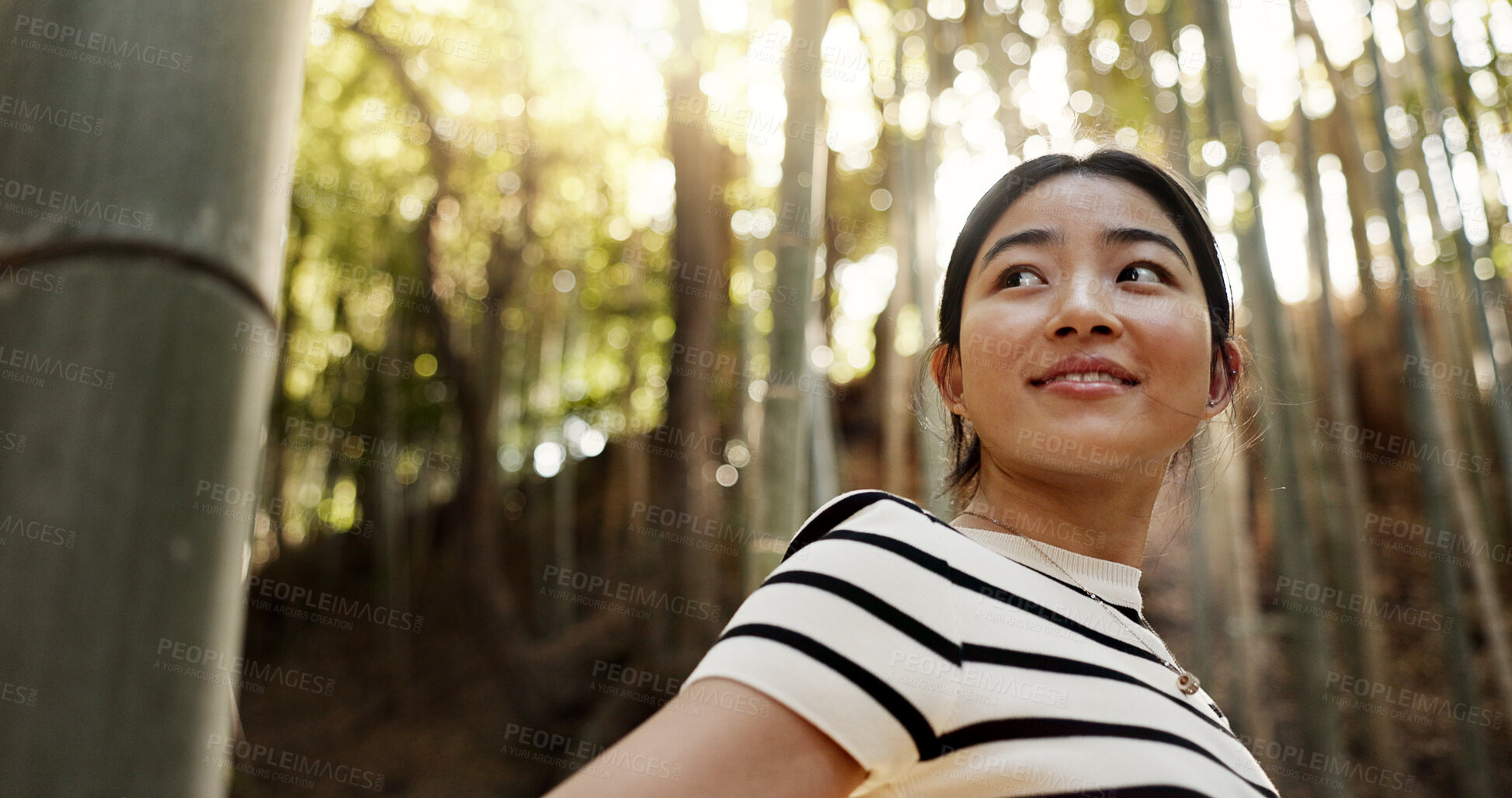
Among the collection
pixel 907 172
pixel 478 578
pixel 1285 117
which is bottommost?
pixel 478 578

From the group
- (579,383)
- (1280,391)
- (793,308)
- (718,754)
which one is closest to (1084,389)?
(718,754)

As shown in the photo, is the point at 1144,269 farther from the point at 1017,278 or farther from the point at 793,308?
the point at 793,308

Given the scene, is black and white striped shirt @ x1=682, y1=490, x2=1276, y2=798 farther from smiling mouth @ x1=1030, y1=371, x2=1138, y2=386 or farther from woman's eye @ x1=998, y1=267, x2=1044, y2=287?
woman's eye @ x1=998, y1=267, x2=1044, y2=287

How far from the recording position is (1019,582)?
0.74 meters

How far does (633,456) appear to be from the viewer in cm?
952

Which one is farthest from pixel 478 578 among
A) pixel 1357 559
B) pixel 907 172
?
pixel 1357 559

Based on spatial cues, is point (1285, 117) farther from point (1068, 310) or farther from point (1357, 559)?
point (1068, 310)

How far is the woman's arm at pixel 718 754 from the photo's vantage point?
51cm

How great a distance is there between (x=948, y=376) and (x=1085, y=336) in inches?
9.4

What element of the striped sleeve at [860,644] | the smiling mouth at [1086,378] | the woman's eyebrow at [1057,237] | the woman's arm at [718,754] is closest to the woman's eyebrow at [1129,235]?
the woman's eyebrow at [1057,237]

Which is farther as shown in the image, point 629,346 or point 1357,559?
point 629,346

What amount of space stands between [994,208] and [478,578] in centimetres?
865

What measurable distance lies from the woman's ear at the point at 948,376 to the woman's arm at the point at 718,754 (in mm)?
569

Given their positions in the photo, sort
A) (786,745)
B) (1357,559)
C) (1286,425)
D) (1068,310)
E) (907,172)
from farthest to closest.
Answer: (907,172) < (1357,559) < (1286,425) < (1068,310) < (786,745)
